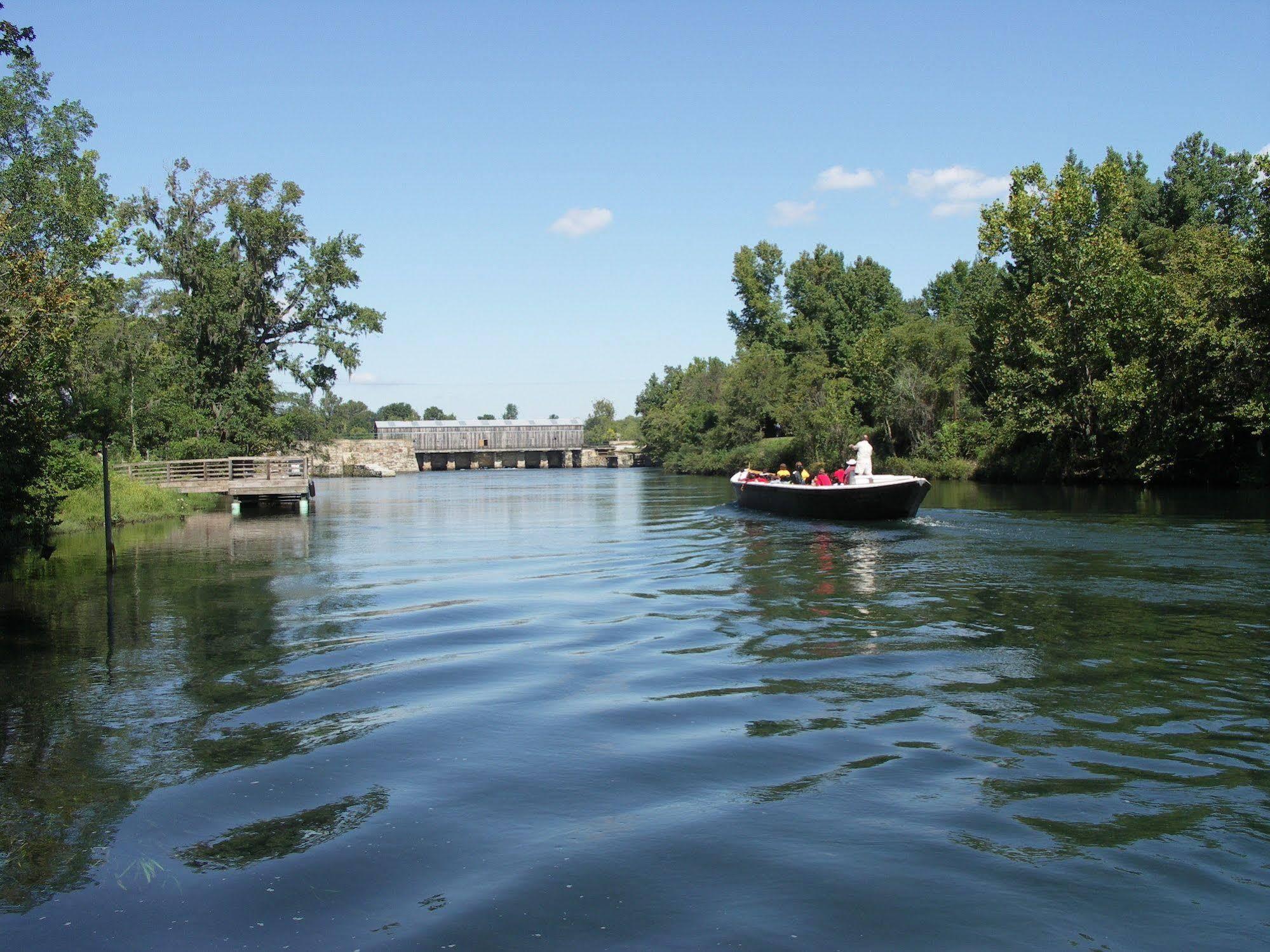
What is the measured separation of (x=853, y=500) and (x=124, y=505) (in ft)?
74.7

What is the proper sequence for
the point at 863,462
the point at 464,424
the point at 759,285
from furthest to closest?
1. the point at 464,424
2. the point at 759,285
3. the point at 863,462

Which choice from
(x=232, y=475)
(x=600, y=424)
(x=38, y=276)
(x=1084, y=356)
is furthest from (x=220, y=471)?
(x=600, y=424)

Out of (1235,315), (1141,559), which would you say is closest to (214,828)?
(1141,559)

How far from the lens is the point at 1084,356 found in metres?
40.3

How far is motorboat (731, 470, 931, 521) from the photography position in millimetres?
23516

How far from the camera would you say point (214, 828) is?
6.19 m

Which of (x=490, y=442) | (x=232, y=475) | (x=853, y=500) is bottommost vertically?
(x=853, y=500)

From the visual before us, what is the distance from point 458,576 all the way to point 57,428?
941 centimetres

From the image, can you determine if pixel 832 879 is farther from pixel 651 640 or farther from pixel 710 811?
pixel 651 640

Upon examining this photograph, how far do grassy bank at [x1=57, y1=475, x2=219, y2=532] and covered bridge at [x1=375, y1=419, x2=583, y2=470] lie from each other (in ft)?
266

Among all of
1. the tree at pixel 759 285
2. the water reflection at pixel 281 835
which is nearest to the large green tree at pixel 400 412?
the tree at pixel 759 285

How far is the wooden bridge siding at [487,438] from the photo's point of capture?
121 meters

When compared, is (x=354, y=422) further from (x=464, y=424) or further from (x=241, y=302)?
(x=241, y=302)

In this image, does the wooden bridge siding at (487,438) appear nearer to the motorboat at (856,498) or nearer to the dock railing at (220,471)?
the dock railing at (220,471)
